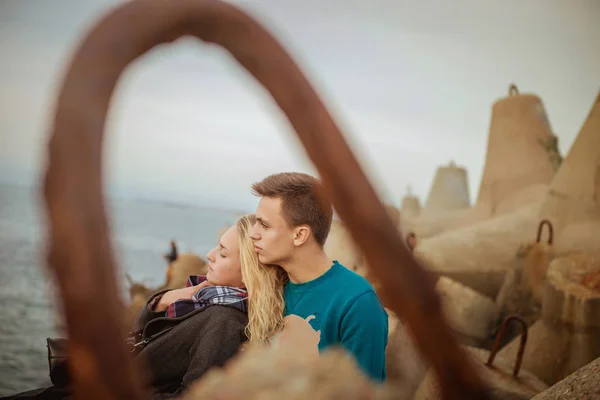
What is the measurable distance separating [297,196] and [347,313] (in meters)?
0.33

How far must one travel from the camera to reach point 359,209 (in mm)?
415

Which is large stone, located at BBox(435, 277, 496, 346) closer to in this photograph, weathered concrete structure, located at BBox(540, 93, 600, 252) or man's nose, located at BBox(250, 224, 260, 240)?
weathered concrete structure, located at BBox(540, 93, 600, 252)

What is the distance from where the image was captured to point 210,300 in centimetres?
139

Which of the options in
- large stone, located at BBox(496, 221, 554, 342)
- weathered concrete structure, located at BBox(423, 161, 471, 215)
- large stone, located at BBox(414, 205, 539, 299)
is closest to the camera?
large stone, located at BBox(496, 221, 554, 342)

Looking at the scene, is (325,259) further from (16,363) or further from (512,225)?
(16,363)

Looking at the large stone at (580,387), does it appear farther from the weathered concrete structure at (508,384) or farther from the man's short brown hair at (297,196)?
the weathered concrete structure at (508,384)

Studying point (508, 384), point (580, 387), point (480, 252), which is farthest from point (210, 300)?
point (480, 252)

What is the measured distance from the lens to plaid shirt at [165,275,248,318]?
4.52 feet

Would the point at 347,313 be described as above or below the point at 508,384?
above

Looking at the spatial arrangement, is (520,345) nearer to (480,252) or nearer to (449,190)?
(480,252)

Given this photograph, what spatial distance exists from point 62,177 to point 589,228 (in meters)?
5.77

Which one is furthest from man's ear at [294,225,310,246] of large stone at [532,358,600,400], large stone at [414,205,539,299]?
large stone at [414,205,539,299]

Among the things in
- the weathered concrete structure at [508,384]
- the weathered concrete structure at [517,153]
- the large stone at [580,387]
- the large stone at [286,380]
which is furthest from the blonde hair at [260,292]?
the weathered concrete structure at [517,153]

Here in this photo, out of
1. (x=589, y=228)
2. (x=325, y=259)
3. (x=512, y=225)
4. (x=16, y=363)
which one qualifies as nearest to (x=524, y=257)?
(x=589, y=228)
